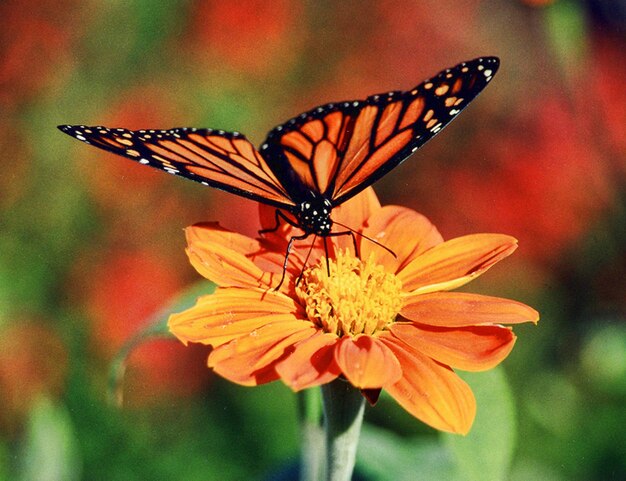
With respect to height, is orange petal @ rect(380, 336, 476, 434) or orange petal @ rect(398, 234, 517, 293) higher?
→ orange petal @ rect(398, 234, 517, 293)

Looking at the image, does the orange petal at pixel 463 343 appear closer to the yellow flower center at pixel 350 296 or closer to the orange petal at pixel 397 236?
the yellow flower center at pixel 350 296

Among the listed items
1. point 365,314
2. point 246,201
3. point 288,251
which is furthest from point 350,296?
point 246,201

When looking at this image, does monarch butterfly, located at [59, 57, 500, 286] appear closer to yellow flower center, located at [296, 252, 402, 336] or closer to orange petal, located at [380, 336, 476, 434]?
yellow flower center, located at [296, 252, 402, 336]

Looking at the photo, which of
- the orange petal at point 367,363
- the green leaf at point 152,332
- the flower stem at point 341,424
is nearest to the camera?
the orange petal at point 367,363

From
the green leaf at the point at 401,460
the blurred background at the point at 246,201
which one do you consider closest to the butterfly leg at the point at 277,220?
the green leaf at the point at 401,460

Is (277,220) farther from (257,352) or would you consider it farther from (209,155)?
(257,352)

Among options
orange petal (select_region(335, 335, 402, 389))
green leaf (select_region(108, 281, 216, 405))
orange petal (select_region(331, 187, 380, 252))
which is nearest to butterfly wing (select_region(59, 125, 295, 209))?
orange petal (select_region(331, 187, 380, 252))

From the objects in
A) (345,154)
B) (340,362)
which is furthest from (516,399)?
(340,362)
